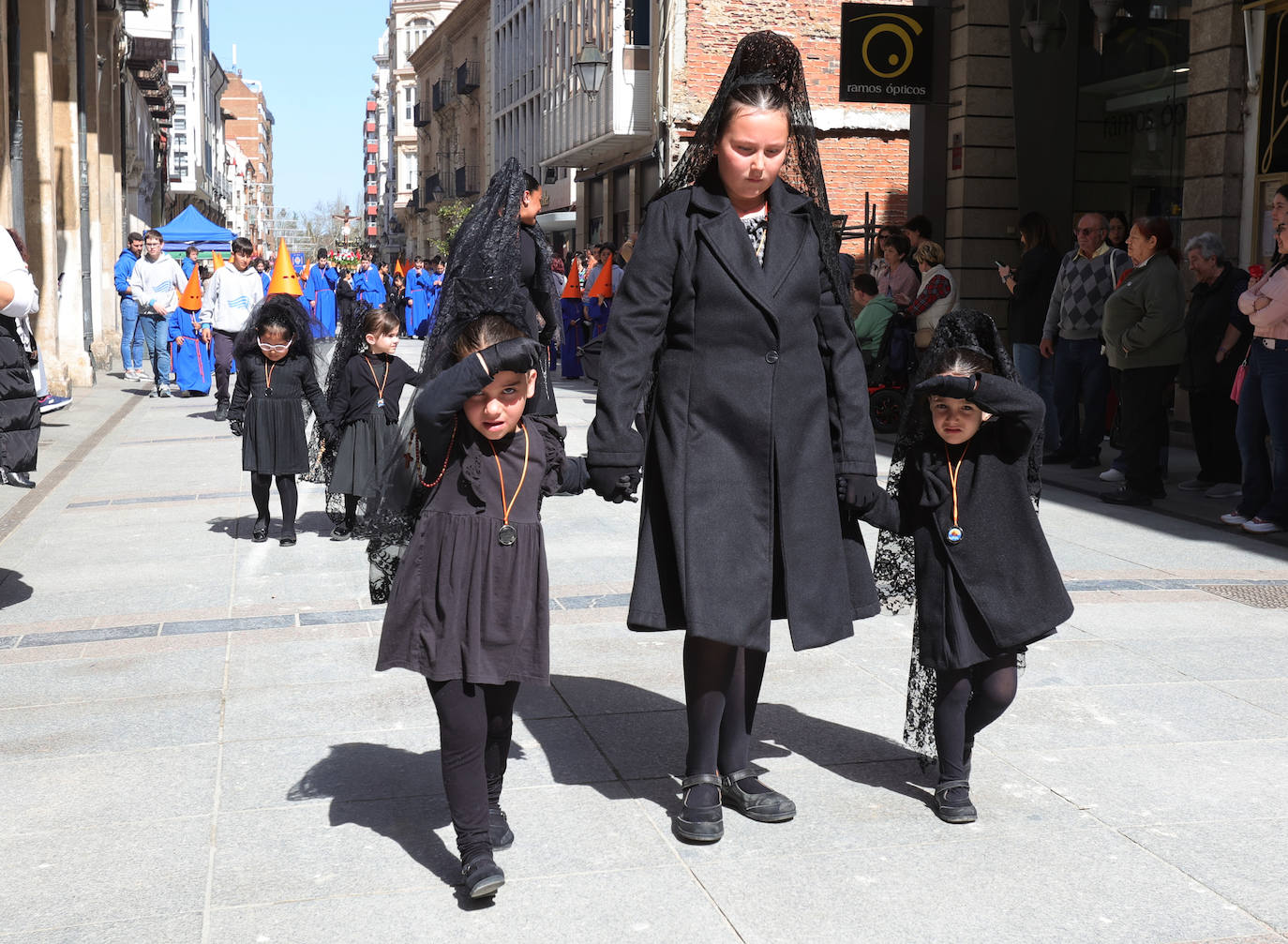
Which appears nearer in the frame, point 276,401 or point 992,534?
point 992,534

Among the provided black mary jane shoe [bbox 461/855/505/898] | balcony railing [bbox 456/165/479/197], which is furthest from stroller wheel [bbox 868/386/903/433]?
balcony railing [bbox 456/165/479/197]

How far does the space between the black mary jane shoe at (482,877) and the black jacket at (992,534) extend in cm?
136

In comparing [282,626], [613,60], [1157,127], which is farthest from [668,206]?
[613,60]

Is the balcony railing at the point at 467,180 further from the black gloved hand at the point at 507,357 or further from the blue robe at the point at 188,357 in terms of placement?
the black gloved hand at the point at 507,357

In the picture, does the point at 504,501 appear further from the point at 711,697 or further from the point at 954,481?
the point at 954,481

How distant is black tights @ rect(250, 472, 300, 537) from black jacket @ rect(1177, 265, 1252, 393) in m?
5.91

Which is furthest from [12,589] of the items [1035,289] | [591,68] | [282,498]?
[591,68]

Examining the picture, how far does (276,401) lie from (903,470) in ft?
17.5

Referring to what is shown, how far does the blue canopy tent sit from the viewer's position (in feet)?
97.0

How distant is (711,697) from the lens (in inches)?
155

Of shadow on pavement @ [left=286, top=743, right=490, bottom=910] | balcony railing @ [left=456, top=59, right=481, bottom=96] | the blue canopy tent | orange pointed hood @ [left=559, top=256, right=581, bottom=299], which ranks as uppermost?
balcony railing @ [left=456, top=59, right=481, bottom=96]

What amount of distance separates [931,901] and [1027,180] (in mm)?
13374

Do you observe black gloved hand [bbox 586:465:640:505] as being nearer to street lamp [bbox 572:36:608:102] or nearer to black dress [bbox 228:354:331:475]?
black dress [bbox 228:354:331:475]

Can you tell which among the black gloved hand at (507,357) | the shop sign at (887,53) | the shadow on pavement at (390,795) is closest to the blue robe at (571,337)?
the shop sign at (887,53)
